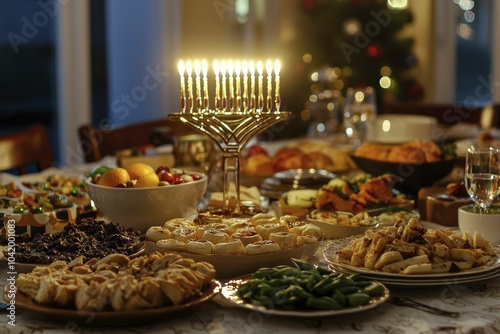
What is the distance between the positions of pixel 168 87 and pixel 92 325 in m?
3.54

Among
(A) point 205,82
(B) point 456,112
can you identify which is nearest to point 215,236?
(A) point 205,82

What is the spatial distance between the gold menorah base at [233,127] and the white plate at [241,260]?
402 millimetres

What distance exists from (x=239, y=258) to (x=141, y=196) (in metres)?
0.38

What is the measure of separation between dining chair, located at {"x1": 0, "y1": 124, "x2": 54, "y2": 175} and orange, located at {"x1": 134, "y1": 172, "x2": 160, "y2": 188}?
95 centimetres

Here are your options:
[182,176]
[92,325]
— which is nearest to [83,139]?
[182,176]

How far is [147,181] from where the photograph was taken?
1648mm

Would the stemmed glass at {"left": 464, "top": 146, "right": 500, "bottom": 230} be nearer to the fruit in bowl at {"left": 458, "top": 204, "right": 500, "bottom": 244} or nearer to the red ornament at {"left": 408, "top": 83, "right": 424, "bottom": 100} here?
the fruit in bowl at {"left": 458, "top": 204, "right": 500, "bottom": 244}

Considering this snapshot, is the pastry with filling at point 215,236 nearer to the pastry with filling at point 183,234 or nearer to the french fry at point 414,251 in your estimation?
the pastry with filling at point 183,234

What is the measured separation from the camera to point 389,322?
3.76 feet

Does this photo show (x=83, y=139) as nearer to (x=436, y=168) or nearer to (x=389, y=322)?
(x=436, y=168)

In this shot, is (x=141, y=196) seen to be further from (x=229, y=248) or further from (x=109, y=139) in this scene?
(x=109, y=139)

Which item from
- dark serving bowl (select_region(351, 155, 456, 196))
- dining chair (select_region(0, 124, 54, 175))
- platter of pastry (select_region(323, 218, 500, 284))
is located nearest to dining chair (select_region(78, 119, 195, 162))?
dining chair (select_region(0, 124, 54, 175))

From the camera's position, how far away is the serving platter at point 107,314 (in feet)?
3.58

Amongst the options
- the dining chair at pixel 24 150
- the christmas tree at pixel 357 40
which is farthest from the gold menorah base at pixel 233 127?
the christmas tree at pixel 357 40
